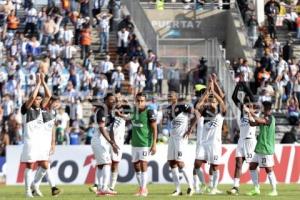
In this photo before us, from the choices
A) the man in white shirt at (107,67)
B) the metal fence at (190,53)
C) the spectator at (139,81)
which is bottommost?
the spectator at (139,81)

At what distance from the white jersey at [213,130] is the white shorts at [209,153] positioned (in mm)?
130

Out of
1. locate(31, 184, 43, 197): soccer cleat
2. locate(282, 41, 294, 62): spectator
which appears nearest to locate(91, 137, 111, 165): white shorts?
locate(31, 184, 43, 197): soccer cleat

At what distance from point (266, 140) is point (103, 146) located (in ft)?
13.6

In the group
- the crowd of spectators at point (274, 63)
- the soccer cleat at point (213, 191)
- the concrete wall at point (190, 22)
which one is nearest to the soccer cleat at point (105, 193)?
the soccer cleat at point (213, 191)

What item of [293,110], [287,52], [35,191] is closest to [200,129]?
[35,191]

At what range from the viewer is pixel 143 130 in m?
30.0

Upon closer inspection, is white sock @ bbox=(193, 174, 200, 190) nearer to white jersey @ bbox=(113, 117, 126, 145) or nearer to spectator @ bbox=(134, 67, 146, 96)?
white jersey @ bbox=(113, 117, 126, 145)

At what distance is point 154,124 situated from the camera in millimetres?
29953

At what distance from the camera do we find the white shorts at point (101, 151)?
30250 mm

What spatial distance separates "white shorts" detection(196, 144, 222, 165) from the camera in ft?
101

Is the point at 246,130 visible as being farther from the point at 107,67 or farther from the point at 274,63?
the point at 274,63

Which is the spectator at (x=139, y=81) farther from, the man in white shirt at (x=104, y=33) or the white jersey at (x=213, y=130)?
the white jersey at (x=213, y=130)

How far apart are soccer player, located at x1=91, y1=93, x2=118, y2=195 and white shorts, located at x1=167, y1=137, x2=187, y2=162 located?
1478 mm

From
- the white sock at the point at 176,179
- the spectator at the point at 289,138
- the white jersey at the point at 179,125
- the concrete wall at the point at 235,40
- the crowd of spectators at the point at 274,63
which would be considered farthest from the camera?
the concrete wall at the point at 235,40
